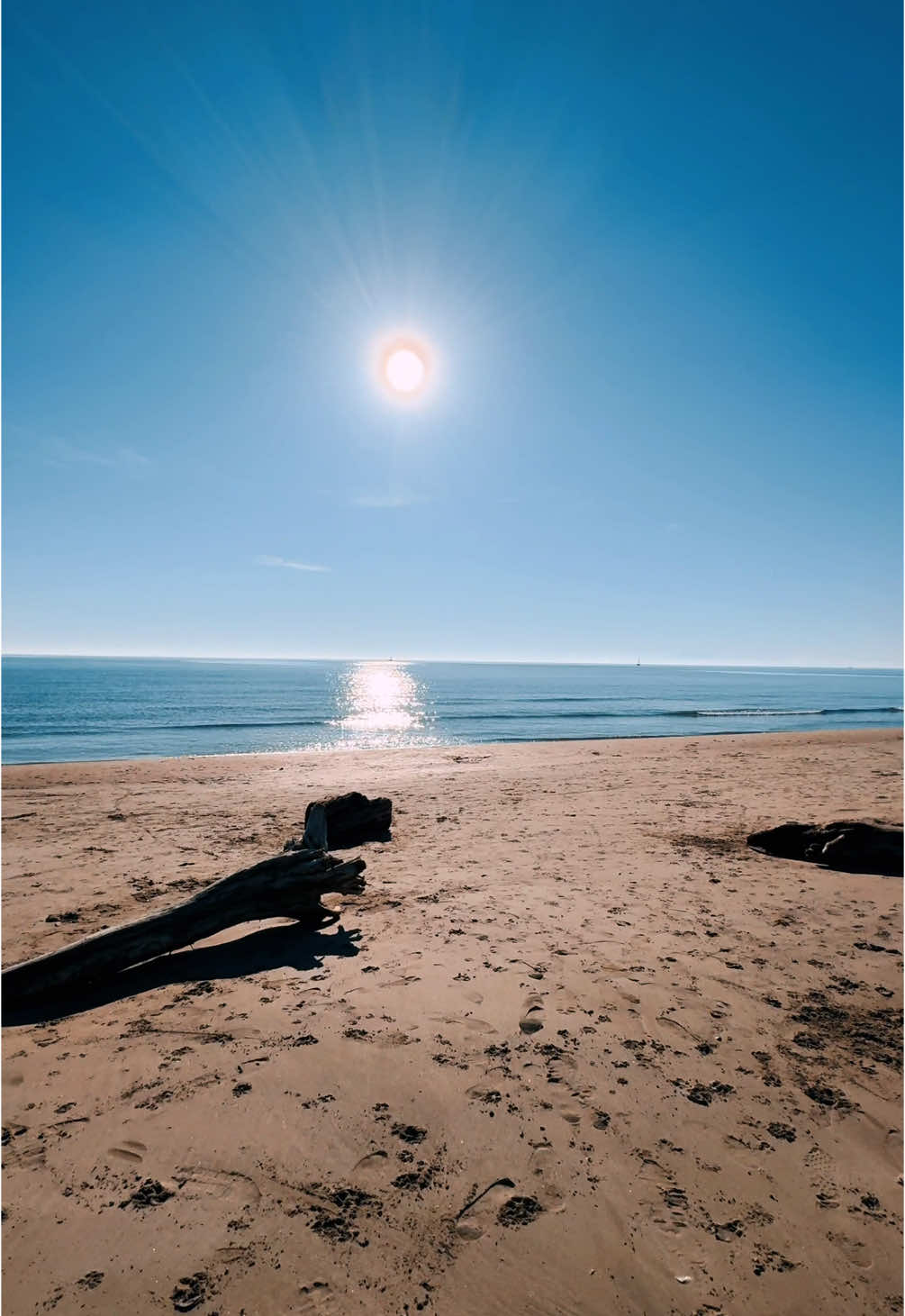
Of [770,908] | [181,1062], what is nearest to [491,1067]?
[181,1062]

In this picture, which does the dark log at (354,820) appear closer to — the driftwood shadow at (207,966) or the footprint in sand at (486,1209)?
the driftwood shadow at (207,966)

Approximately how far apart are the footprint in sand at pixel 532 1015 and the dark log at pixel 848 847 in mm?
6390

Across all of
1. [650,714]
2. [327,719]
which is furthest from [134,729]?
[650,714]

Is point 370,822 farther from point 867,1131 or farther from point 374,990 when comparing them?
point 867,1131

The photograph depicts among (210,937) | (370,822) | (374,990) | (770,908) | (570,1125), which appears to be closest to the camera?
(570,1125)

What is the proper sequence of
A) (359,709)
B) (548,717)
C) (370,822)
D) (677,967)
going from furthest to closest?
(359,709) < (548,717) < (370,822) < (677,967)

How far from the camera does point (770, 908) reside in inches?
304

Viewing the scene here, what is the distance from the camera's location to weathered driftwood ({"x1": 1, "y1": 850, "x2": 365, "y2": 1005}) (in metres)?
5.69

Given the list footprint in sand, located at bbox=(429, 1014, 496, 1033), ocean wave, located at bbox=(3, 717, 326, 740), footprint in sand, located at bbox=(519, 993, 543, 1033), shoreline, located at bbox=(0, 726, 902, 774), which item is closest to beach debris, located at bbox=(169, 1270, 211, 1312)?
footprint in sand, located at bbox=(429, 1014, 496, 1033)

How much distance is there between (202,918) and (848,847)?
9.48 meters

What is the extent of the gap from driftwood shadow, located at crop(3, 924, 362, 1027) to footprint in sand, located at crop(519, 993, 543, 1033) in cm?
203

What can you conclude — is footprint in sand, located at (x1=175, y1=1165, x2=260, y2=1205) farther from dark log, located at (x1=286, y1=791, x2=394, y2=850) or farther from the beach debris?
dark log, located at (x1=286, y1=791, x2=394, y2=850)

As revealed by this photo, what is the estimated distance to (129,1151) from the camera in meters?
3.81

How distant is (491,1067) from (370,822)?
7524 mm
